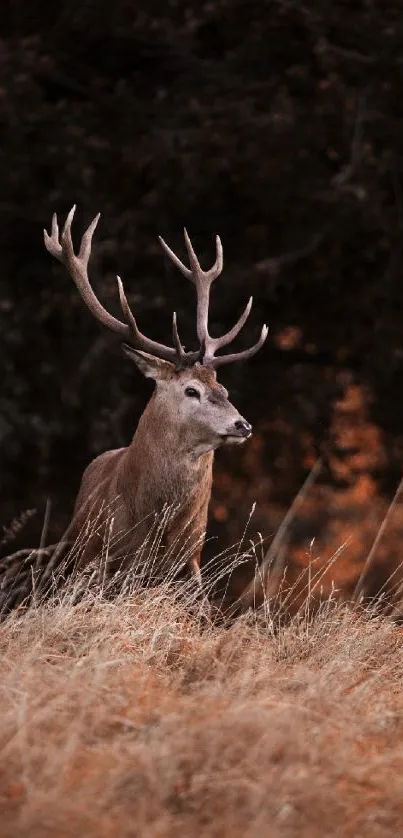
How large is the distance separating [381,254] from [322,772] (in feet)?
27.6

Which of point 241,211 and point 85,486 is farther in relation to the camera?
point 241,211

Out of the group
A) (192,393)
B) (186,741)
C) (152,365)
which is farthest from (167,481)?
(186,741)

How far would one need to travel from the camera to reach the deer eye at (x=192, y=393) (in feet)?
22.9

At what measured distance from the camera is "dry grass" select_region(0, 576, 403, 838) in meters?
3.56

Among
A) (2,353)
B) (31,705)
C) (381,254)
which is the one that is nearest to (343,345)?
(381,254)

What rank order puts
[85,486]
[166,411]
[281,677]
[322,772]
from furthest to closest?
[85,486] < [166,411] < [281,677] < [322,772]

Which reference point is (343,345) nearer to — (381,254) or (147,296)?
(381,254)

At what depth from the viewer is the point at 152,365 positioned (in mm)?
7168

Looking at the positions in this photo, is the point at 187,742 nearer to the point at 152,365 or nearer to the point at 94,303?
the point at 152,365

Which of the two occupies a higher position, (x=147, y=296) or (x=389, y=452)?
(x=147, y=296)

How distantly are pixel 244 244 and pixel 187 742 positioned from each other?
8.47 metres

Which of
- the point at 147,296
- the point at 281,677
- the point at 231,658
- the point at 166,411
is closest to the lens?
the point at 281,677

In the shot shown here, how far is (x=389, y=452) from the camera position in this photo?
1209cm

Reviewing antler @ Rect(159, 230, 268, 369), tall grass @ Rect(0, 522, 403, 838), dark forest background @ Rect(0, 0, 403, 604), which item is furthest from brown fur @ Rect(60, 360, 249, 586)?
dark forest background @ Rect(0, 0, 403, 604)
